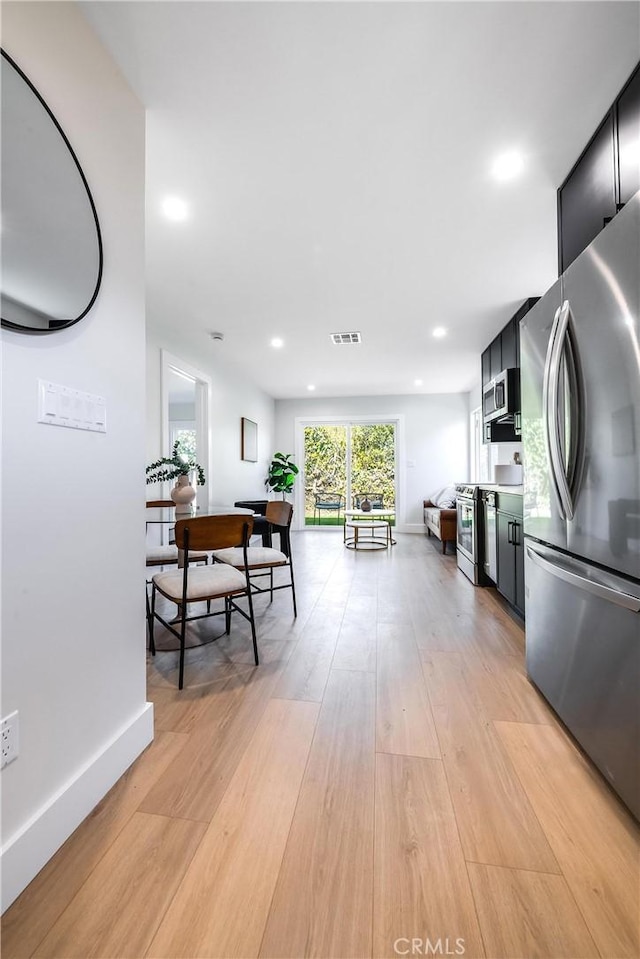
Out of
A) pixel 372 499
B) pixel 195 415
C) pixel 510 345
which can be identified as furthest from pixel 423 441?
pixel 195 415

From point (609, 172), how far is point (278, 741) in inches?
Answer: 103

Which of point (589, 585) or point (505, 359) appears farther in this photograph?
point (505, 359)

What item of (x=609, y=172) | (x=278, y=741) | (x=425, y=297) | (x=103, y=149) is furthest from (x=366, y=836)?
(x=425, y=297)

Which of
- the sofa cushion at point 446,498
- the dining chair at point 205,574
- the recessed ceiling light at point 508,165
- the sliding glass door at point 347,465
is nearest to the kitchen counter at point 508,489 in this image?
the recessed ceiling light at point 508,165

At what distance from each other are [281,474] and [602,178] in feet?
19.8

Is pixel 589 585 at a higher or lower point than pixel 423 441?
lower

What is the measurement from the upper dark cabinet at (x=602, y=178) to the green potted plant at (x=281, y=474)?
18.6 feet

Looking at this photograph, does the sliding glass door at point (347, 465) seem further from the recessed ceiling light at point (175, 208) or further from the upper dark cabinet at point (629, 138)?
the upper dark cabinet at point (629, 138)

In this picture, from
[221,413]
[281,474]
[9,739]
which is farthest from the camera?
[281,474]

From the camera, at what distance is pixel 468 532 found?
4.31 meters

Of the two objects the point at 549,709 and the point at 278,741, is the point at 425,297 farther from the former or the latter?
the point at 278,741

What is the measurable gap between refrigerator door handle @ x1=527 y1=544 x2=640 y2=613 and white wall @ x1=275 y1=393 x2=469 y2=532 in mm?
5598

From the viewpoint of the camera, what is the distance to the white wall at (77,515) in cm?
102

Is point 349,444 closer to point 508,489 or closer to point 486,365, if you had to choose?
point 486,365
